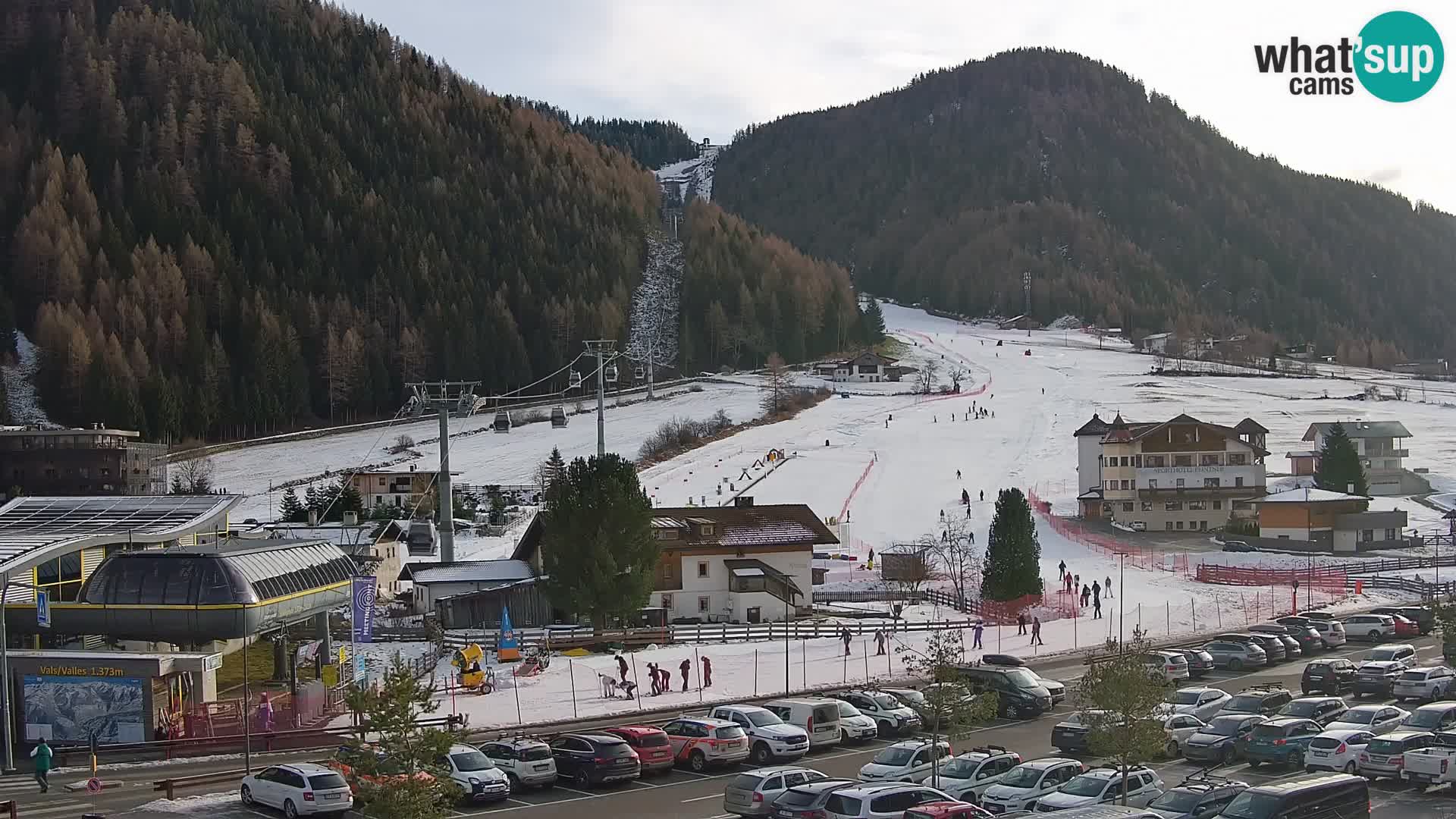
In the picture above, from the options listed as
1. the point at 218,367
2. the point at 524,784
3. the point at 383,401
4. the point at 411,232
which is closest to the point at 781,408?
the point at 383,401

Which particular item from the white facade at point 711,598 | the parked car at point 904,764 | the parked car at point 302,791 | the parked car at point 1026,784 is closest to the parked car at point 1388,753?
the parked car at point 1026,784

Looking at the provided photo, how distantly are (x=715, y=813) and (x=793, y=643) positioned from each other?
18312 millimetres

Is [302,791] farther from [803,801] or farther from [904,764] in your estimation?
[904,764]

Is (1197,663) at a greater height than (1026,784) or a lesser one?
lesser

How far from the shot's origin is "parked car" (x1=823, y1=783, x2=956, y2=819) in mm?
20578

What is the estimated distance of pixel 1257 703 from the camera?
95.2 ft

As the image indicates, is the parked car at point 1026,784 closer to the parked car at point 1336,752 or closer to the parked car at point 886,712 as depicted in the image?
the parked car at point 1336,752

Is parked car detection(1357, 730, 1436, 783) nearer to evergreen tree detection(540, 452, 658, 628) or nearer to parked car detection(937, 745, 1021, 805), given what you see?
parked car detection(937, 745, 1021, 805)

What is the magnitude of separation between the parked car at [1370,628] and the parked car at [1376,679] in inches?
349

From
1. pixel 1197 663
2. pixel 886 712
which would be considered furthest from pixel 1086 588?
pixel 886 712

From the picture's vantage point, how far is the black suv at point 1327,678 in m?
33.1

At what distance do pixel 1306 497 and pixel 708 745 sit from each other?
1905 inches

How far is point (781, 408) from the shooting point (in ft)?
384

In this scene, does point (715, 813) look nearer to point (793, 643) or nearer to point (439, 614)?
point (793, 643)
